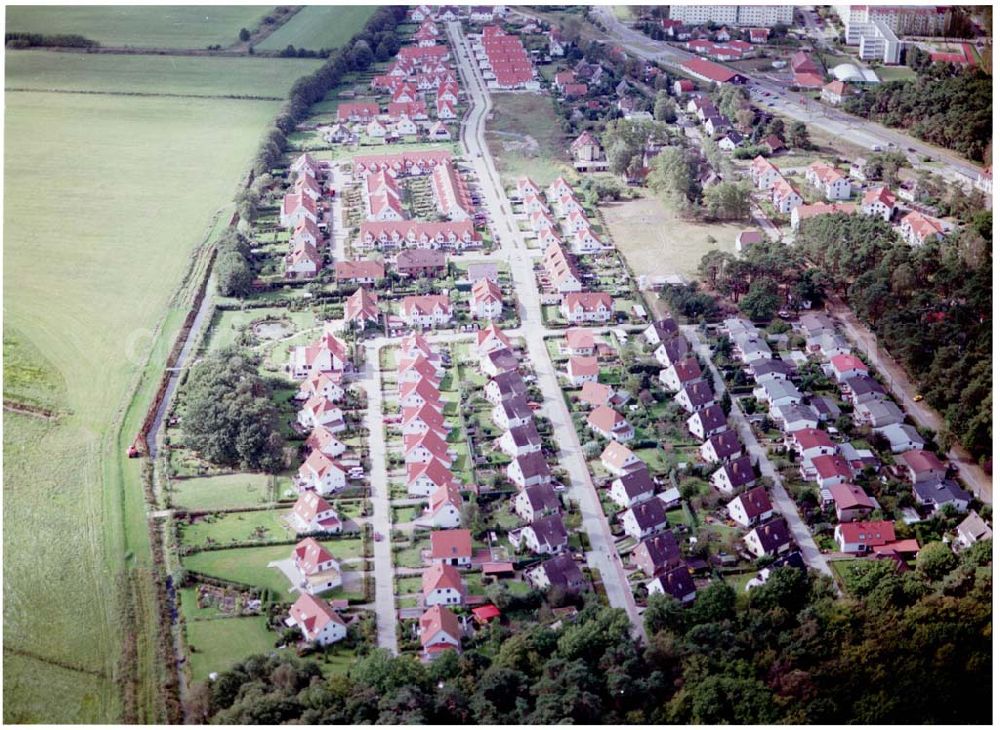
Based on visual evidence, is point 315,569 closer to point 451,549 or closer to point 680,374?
point 451,549

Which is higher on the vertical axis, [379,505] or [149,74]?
[149,74]

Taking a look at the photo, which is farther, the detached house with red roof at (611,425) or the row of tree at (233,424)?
the detached house with red roof at (611,425)

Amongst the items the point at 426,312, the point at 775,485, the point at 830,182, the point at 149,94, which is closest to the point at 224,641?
the point at 775,485

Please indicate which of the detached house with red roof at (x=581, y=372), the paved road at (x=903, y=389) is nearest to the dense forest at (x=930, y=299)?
the paved road at (x=903, y=389)

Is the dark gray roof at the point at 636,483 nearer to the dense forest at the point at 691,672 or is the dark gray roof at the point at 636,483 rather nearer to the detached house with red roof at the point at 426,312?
the dense forest at the point at 691,672

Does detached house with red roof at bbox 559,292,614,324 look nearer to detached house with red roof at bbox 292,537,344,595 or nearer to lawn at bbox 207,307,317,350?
lawn at bbox 207,307,317,350

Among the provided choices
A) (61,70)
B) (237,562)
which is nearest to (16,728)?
(237,562)
